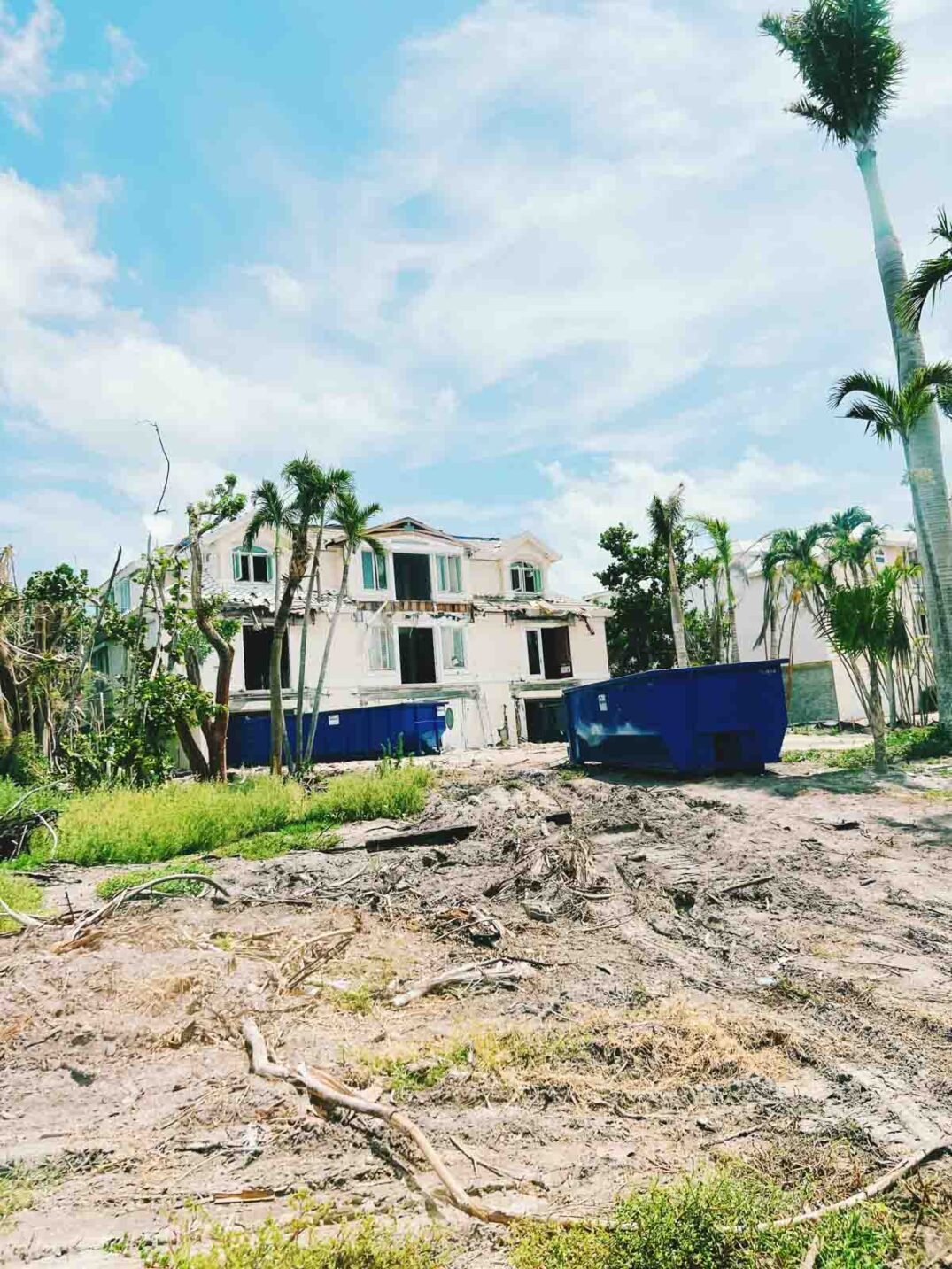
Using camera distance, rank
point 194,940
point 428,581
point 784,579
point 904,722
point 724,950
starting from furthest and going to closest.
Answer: point 784,579
point 428,581
point 904,722
point 194,940
point 724,950

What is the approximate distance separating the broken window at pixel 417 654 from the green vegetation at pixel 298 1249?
32.1 metres

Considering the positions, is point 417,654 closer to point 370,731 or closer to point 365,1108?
point 370,731

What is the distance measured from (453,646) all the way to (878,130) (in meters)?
21.8

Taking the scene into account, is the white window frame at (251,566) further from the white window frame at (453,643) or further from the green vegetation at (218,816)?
the green vegetation at (218,816)

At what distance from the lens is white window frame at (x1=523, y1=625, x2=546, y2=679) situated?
1430 inches

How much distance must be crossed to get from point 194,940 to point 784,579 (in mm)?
37014

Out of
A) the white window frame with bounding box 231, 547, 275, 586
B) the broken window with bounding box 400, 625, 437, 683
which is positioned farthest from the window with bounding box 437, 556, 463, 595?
the white window frame with bounding box 231, 547, 275, 586

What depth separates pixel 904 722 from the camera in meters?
31.3

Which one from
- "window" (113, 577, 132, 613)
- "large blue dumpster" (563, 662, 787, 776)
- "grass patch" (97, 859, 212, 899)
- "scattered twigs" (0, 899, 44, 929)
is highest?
"window" (113, 577, 132, 613)

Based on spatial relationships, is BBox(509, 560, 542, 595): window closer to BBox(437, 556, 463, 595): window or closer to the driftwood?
BBox(437, 556, 463, 595): window

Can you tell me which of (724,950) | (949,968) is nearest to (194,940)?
(724,950)

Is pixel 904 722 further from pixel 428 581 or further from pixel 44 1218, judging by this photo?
pixel 44 1218

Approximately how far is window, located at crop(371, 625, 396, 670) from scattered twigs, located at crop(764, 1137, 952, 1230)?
30.4 m

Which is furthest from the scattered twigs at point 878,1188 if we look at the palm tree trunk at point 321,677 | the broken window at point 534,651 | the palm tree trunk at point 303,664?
the broken window at point 534,651
